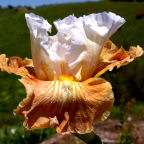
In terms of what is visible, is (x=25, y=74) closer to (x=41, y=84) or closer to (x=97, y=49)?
(x=41, y=84)

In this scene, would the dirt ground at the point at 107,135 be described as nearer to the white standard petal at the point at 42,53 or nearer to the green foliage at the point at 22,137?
the green foliage at the point at 22,137

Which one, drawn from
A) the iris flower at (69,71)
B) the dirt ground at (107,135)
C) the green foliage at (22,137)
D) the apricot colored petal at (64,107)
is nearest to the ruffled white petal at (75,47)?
the iris flower at (69,71)

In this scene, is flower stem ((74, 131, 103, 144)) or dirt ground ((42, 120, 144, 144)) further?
dirt ground ((42, 120, 144, 144))

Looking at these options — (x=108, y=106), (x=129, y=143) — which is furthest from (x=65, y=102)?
(x=129, y=143)

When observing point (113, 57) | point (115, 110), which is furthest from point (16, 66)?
point (115, 110)

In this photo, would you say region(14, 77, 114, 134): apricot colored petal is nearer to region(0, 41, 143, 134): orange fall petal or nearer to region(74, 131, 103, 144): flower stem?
region(0, 41, 143, 134): orange fall petal

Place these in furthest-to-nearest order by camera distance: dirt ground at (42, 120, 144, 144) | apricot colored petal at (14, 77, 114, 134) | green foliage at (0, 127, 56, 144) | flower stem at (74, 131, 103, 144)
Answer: green foliage at (0, 127, 56, 144), dirt ground at (42, 120, 144, 144), flower stem at (74, 131, 103, 144), apricot colored petal at (14, 77, 114, 134)

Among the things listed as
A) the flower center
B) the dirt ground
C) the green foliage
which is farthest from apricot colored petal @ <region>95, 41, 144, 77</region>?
the green foliage
